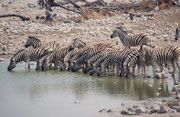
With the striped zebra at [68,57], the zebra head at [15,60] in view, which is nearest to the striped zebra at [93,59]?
the striped zebra at [68,57]

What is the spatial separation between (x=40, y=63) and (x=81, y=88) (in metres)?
4.85

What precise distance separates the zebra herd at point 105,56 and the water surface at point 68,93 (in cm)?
56

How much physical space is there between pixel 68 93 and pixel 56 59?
551 cm

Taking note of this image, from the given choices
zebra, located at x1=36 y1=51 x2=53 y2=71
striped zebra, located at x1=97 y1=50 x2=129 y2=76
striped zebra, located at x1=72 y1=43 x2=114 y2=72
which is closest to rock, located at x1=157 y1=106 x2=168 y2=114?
striped zebra, located at x1=97 y1=50 x2=129 y2=76

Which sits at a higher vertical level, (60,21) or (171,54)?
(60,21)

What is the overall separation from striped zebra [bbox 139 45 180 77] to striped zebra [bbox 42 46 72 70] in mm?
3913

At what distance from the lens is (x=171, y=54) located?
14078 millimetres

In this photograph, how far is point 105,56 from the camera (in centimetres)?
1580

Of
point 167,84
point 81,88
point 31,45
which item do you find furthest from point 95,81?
point 31,45

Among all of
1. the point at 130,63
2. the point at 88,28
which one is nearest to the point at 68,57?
the point at 130,63

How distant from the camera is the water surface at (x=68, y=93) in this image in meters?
10.5

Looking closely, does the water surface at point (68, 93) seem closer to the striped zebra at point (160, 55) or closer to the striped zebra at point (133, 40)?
the striped zebra at point (160, 55)

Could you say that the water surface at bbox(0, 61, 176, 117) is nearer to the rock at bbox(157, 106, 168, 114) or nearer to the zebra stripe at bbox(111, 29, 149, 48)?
the rock at bbox(157, 106, 168, 114)

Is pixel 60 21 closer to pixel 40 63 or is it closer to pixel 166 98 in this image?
pixel 40 63
